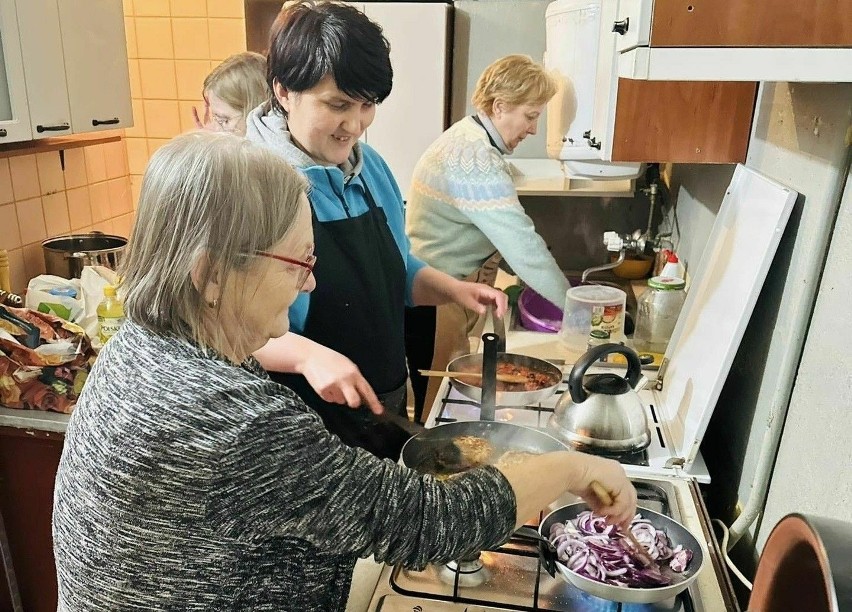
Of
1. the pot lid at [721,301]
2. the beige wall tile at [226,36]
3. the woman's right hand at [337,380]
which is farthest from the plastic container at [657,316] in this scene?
the beige wall tile at [226,36]

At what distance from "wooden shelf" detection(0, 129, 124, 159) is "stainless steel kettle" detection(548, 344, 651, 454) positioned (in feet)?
6.39

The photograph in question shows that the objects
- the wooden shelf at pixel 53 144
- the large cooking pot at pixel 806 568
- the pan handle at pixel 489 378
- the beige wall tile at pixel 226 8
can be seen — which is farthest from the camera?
the beige wall tile at pixel 226 8

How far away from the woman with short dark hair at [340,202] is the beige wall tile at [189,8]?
1.86 meters

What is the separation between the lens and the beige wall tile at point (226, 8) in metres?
2.93

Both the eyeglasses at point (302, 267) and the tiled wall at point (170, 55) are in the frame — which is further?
the tiled wall at point (170, 55)

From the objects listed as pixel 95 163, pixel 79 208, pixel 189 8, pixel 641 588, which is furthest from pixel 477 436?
pixel 189 8

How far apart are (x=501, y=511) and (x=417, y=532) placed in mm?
97

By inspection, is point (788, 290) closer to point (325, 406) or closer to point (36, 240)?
point (325, 406)

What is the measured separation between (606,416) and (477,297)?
19.1 inches

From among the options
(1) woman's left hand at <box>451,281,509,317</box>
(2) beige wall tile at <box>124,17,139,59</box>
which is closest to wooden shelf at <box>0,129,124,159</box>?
(2) beige wall tile at <box>124,17,139,59</box>

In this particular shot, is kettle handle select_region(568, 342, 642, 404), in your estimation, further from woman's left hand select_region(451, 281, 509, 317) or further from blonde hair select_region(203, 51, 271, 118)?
blonde hair select_region(203, 51, 271, 118)

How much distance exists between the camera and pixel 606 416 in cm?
124

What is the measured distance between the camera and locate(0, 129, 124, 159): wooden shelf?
227 cm

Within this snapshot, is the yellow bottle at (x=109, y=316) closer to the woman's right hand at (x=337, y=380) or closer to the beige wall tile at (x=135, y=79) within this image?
the woman's right hand at (x=337, y=380)
